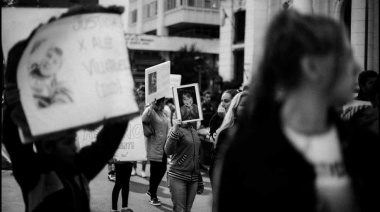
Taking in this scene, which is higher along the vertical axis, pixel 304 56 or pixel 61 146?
pixel 304 56

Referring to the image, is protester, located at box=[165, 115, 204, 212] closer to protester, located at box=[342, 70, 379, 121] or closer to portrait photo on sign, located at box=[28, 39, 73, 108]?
protester, located at box=[342, 70, 379, 121]

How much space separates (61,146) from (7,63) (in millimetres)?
504

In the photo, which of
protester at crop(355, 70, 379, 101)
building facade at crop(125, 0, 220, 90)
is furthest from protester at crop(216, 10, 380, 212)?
building facade at crop(125, 0, 220, 90)

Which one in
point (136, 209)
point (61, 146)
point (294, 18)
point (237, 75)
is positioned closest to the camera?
point (294, 18)

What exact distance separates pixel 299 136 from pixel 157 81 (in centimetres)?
502

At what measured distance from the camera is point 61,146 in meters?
2.34

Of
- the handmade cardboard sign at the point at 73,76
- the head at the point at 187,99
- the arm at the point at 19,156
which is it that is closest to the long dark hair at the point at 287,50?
the handmade cardboard sign at the point at 73,76

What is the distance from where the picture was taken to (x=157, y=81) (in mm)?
6609

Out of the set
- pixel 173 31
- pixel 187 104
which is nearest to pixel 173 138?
pixel 187 104

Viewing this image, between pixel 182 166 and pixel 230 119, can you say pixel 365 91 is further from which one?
pixel 182 166

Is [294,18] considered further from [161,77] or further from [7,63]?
[161,77]

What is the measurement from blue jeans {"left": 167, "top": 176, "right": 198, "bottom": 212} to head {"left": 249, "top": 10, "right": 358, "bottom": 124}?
4404 millimetres

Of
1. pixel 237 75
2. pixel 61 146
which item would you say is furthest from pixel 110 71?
pixel 237 75

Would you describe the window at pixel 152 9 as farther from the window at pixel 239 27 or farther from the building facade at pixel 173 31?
the window at pixel 239 27
